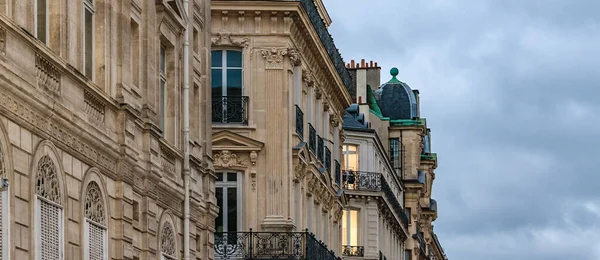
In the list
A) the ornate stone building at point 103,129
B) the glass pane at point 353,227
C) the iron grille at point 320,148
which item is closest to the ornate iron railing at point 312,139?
the iron grille at point 320,148

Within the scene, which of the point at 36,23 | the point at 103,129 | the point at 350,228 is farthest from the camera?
the point at 350,228

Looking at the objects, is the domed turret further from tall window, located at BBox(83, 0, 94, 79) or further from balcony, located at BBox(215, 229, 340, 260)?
tall window, located at BBox(83, 0, 94, 79)

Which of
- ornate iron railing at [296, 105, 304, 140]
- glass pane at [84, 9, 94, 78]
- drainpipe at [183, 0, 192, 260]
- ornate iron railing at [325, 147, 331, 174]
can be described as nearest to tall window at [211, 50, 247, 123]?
ornate iron railing at [296, 105, 304, 140]

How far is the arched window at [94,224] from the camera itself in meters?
27.5

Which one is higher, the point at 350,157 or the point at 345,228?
the point at 350,157

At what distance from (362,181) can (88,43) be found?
4764cm

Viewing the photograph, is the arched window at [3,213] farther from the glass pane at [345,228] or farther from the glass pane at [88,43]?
the glass pane at [345,228]

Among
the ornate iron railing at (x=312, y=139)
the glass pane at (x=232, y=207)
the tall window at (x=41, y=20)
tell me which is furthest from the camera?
the ornate iron railing at (x=312, y=139)

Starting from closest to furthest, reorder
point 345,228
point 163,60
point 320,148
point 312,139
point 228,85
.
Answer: point 163,60, point 228,85, point 312,139, point 320,148, point 345,228

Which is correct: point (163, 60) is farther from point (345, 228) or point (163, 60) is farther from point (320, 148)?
point (345, 228)

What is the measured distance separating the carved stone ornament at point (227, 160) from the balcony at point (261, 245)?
1824 millimetres

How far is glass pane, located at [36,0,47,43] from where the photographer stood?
→ 2566 centimetres

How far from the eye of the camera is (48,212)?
25266 millimetres

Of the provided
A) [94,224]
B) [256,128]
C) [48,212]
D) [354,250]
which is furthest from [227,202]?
[354,250]
